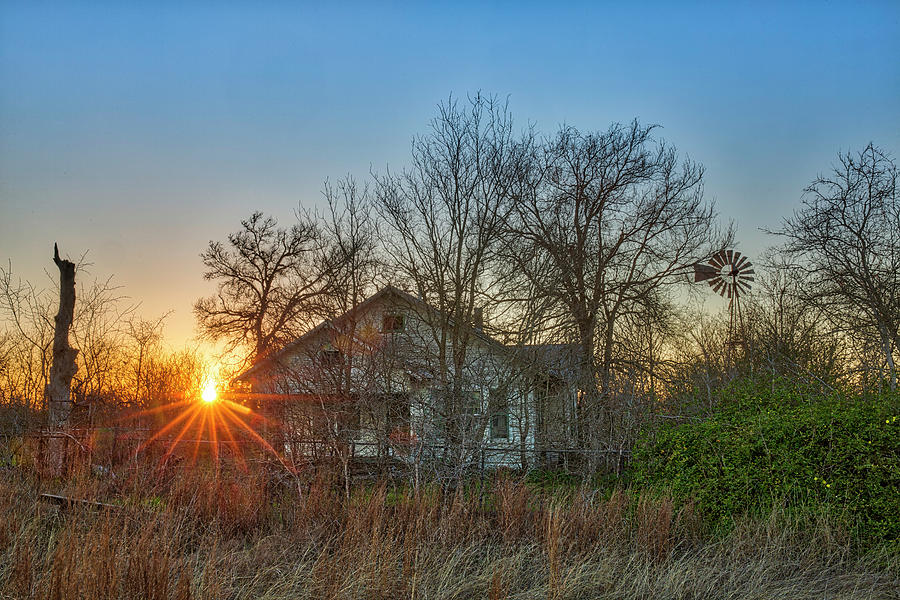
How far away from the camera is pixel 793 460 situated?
732cm

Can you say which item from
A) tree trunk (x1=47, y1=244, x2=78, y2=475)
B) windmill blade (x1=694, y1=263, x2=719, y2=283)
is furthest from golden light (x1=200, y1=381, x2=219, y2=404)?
windmill blade (x1=694, y1=263, x2=719, y2=283)

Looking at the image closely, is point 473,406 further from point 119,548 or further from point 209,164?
point 119,548

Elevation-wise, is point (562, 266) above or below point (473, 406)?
above

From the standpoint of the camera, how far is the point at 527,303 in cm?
1454

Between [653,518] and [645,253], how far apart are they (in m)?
12.6

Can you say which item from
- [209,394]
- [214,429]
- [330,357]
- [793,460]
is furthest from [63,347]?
[793,460]

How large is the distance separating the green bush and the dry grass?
379 millimetres

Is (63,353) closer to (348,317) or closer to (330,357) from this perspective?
(348,317)

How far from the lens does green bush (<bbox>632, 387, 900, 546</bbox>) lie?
680cm

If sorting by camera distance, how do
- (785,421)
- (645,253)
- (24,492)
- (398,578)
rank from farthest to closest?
1. (645,253)
2. (24,492)
3. (785,421)
4. (398,578)

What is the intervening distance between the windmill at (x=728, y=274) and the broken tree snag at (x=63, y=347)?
15.3 m

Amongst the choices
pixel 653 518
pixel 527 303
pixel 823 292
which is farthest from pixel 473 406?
pixel 823 292

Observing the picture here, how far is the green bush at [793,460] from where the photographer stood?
680 centimetres

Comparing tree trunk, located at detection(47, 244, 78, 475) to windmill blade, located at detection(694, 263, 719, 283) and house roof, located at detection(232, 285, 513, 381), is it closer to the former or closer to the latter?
house roof, located at detection(232, 285, 513, 381)
